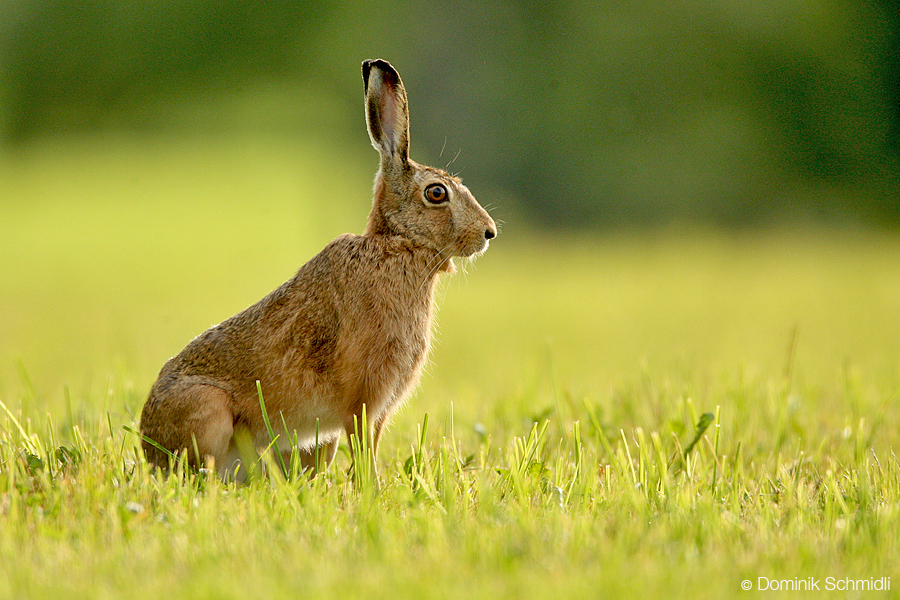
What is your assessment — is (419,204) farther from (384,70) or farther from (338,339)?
(338,339)

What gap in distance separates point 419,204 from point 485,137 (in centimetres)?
1540

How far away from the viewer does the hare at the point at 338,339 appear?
12.1ft

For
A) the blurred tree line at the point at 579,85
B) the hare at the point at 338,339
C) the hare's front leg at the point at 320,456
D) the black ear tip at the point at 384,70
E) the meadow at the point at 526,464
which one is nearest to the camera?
the meadow at the point at 526,464

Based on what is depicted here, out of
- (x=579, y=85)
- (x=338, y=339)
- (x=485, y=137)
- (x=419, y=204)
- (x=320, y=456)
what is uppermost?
(x=579, y=85)

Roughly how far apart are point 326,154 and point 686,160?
8.02 m

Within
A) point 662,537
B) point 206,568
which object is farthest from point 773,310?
point 206,568

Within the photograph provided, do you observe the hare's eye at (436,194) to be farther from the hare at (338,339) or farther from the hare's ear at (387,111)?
the hare's ear at (387,111)

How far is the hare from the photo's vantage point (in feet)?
12.1

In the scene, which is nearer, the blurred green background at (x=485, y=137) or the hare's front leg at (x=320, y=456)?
the hare's front leg at (x=320, y=456)

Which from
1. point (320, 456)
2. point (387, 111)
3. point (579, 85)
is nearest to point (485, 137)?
point (579, 85)

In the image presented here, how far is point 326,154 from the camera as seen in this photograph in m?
20.1

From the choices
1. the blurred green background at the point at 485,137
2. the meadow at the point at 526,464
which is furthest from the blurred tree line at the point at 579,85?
the meadow at the point at 526,464

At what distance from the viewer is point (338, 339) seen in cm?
382

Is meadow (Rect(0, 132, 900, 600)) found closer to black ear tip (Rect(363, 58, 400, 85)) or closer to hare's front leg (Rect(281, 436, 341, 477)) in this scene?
hare's front leg (Rect(281, 436, 341, 477))
